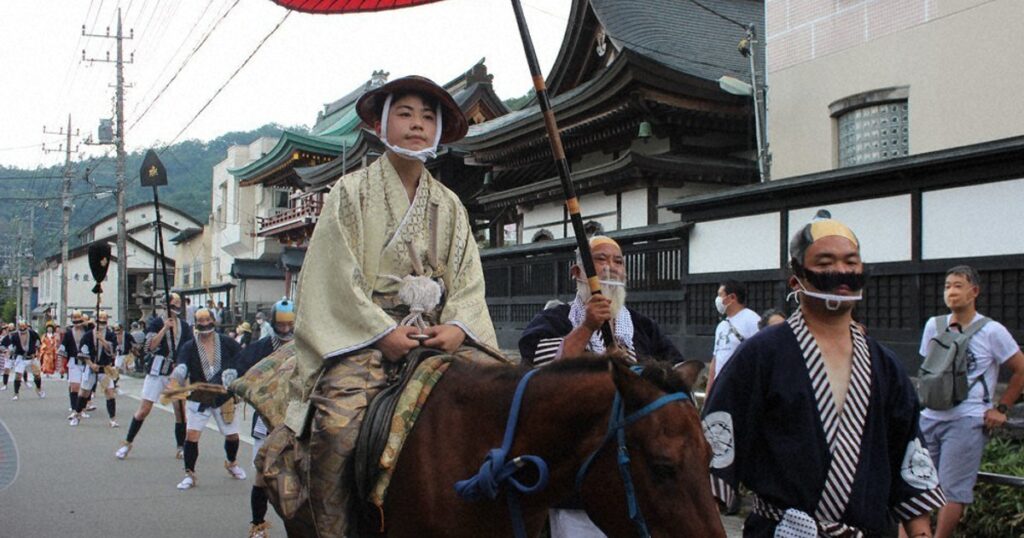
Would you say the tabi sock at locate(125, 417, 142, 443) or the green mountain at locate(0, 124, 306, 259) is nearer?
the tabi sock at locate(125, 417, 142, 443)

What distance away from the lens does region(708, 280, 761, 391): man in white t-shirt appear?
8523 millimetres

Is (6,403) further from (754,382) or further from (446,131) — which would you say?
(754,382)

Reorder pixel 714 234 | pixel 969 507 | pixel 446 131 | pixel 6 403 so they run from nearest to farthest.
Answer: pixel 446 131, pixel 969 507, pixel 714 234, pixel 6 403

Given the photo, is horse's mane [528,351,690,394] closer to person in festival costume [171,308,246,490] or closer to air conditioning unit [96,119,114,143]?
person in festival costume [171,308,246,490]

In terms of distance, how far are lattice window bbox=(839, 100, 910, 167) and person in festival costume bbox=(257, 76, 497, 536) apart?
9.88 m

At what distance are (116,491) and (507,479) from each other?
824cm

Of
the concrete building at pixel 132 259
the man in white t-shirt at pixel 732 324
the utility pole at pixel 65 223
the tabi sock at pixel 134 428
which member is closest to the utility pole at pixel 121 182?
the utility pole at pixel 65 223

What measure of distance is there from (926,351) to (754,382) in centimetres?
390

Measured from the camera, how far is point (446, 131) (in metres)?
4.17

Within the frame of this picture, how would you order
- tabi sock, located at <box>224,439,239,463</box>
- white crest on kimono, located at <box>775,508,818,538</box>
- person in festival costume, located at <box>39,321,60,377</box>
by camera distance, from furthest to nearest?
person in festival costume, located at <box>39,321,60,377</box> < tabi sock, located at <box>224,439,239,463</box> < white crest on kimono, located at <box>775,508,818,538</box>

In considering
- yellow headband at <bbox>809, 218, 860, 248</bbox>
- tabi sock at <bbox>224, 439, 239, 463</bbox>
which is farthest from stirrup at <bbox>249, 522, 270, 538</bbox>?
yellow headband at <bbox>809, 218, 860, 248</bbox>

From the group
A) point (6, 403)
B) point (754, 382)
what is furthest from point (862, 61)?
point (6, 403)

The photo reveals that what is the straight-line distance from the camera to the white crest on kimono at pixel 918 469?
9.61 feet

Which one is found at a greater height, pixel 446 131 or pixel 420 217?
pixel 446 131
